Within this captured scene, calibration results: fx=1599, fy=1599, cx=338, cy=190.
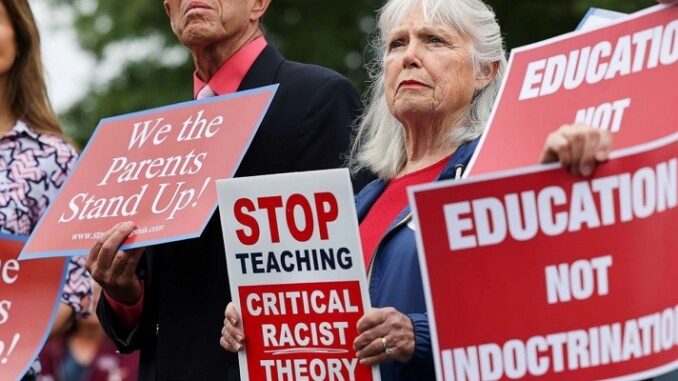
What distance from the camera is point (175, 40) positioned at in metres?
14.3

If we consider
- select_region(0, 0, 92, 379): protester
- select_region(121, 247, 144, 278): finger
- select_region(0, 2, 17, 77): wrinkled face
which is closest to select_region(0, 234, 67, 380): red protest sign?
select_region(0, 0, 92, 379): protester

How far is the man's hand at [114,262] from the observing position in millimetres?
4754

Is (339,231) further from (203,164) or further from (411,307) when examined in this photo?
(203,164)

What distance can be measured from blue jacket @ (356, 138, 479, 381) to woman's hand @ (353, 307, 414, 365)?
0.34 feet

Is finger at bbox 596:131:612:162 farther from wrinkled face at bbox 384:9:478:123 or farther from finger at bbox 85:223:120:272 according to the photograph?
finger at bbox 85:223:120:272

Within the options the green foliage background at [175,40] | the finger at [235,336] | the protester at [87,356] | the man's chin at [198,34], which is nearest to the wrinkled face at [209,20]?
the man's chin at [198,34]

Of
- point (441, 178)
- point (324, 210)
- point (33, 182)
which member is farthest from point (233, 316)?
point (33, 182)

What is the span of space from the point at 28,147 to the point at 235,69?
1010 millimetres

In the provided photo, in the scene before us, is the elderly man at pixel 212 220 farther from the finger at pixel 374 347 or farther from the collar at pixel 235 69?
the finger at pixel 374 347

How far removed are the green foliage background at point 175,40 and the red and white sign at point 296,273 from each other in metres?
8.51

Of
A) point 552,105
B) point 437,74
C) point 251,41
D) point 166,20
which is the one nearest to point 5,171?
point 251,41

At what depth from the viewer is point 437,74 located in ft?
14.9

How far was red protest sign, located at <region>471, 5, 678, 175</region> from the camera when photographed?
372 cm

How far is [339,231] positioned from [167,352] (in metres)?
1.10
